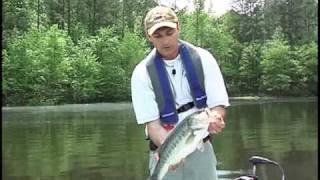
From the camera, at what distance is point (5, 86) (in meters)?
66.9

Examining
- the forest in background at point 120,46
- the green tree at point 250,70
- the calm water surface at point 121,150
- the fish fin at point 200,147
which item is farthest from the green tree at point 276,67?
the fish fin at point 200,147

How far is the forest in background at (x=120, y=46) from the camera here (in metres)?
70.9

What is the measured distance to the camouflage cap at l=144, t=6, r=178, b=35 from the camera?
4.68m

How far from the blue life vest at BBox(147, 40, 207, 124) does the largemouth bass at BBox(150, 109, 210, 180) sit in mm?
353

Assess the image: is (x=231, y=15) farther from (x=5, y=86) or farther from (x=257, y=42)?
(x=5, y=86)

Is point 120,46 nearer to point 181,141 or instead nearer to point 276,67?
point 276,67

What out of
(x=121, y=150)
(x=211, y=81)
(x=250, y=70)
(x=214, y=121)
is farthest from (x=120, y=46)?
(x=214, y=121)

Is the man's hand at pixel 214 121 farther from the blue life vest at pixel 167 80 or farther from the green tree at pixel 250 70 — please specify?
the green tree at pixel 250 70

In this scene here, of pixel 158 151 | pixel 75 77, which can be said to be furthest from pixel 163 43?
pixel 75 77

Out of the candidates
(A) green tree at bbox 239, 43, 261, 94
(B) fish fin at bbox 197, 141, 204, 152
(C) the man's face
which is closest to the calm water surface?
(B) fish fin at bbox 197, 141, 204, 152

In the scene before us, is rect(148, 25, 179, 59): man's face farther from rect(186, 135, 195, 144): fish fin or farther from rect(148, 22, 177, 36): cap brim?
rect(186, 135, 195, 144): fish fin

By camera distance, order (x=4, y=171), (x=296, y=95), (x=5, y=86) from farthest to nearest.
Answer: (x=296, y=95) → (x=5, y=86) → (x=4, y=171)

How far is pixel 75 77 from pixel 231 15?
93.5ft

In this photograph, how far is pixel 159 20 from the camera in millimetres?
4684
